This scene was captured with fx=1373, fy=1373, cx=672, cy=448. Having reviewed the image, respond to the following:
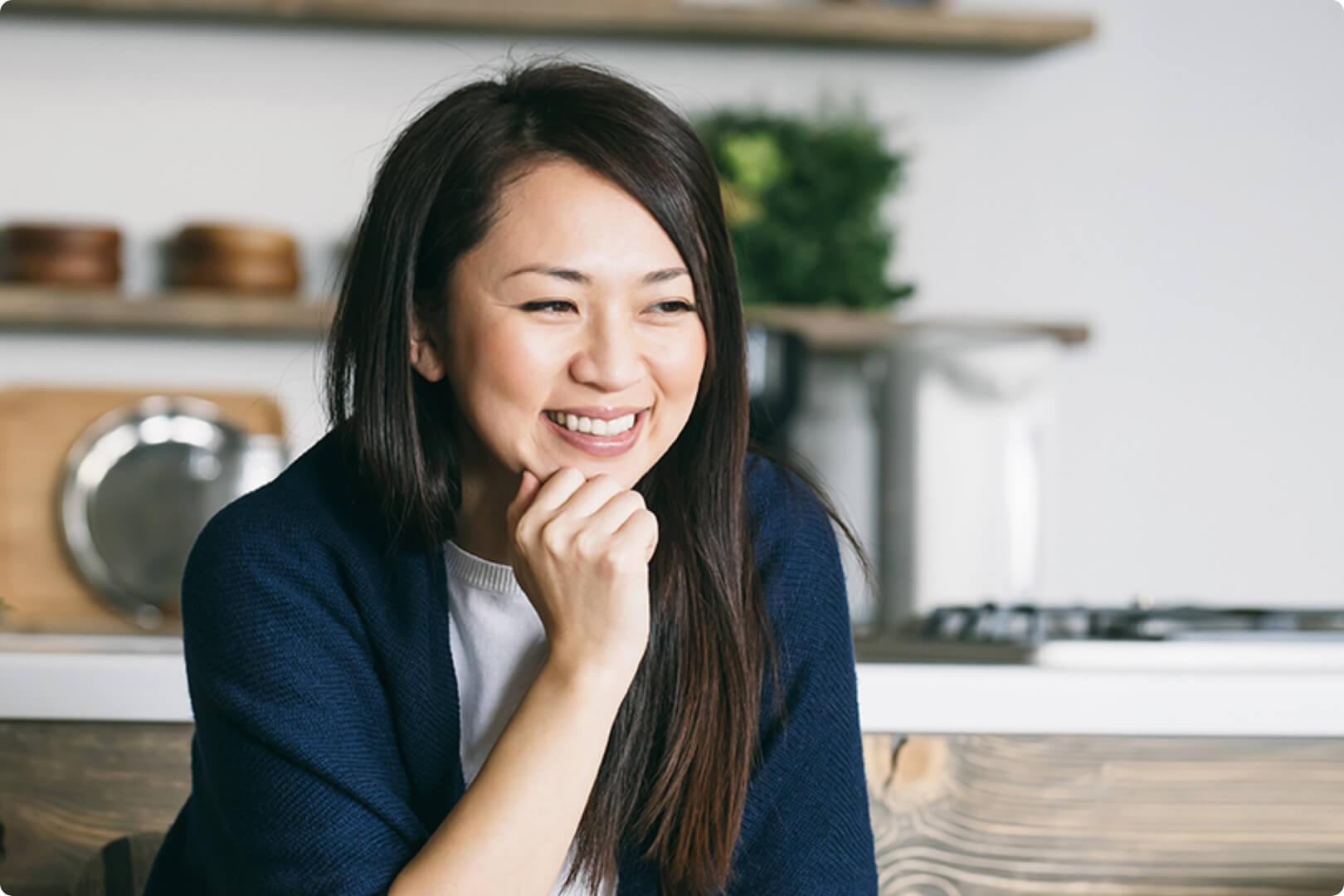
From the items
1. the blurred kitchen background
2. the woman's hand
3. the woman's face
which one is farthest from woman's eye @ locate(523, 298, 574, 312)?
the blurred kitchen background

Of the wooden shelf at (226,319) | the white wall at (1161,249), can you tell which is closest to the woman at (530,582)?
the wooden shelf at (226,319)

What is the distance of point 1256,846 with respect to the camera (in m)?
1.33

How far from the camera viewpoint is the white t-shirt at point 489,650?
3.55 feet

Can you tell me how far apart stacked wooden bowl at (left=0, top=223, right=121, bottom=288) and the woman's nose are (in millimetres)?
1673

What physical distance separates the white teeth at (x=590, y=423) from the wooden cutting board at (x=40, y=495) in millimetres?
1647

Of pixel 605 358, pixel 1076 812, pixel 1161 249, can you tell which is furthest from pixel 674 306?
pixel 1161 249

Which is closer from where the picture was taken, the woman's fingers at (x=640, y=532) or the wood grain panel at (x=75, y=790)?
the woman's fingers at (x=640, y=532)

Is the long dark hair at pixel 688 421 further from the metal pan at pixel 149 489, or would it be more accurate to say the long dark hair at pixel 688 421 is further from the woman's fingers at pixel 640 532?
the metal pan at pixel 149 489

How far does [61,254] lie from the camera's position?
234 cm

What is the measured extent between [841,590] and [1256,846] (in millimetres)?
539

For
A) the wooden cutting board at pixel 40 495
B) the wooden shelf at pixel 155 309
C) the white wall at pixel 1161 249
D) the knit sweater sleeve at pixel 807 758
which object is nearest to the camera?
the knit sweater sleeve at pixel 807 758

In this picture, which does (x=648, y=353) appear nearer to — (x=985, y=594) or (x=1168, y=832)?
(x=1168, y=832)

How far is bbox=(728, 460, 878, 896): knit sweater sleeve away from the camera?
3.46 feet

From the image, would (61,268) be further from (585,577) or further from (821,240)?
(585,577)
